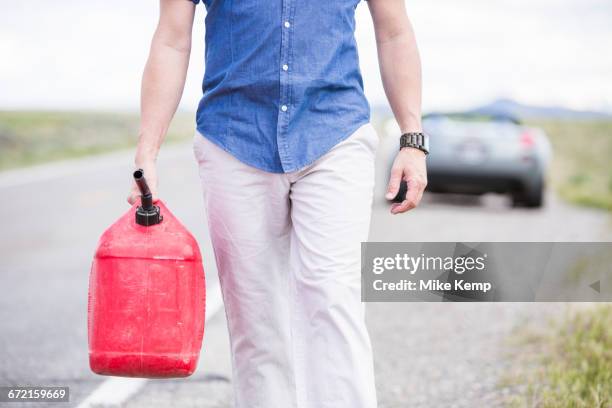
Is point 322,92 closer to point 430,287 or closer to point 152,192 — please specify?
point 152,192

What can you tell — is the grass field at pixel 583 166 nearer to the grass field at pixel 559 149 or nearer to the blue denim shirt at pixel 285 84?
the grass field at pixel 559 149

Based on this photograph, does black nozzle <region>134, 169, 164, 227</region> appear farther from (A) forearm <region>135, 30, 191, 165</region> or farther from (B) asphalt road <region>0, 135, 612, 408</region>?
(B) asphalt road <region>0, 135, 612, 408</region>

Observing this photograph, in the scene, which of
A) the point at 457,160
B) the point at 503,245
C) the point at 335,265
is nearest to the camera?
the point at 335,265

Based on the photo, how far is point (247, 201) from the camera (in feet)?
7.89

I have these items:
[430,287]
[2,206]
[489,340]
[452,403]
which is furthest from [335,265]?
[2,206]

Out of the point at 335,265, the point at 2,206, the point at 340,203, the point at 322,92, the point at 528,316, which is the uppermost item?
the point at 322,92

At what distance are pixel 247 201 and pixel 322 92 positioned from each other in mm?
359

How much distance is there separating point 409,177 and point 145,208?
74 centimetres

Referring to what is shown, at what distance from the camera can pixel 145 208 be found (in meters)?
2.38

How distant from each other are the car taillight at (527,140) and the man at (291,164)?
8385mm

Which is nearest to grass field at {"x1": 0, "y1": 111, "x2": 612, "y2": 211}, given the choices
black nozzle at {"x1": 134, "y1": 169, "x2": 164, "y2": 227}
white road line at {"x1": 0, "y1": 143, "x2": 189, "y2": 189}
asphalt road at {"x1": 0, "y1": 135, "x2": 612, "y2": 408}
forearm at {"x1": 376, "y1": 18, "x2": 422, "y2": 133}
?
white road line at {"x1": 0, "y1": 143, "x2": 189, "y2": 189}

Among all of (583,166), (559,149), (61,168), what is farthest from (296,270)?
(559,149)

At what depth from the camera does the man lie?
7.61 feet

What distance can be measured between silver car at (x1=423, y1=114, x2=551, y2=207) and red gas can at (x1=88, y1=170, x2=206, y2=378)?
825 cm
